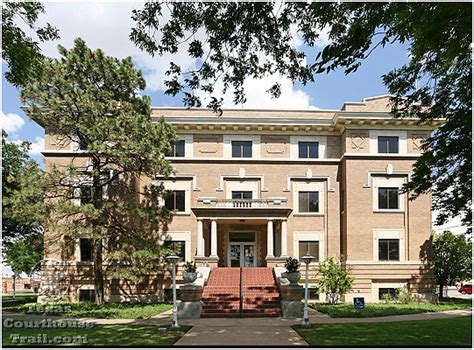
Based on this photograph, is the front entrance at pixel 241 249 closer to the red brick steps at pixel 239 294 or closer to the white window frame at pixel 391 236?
the red brick steps at pixel 239 294

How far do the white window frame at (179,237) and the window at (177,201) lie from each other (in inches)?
62.6

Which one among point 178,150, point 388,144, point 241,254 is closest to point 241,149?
point 178,150

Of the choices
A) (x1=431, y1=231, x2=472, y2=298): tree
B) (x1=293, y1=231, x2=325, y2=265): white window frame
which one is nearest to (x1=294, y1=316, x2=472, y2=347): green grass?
(x1=293, y1=231, x2=325, y2=265): white window frame

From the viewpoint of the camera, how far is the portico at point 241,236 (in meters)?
28.0

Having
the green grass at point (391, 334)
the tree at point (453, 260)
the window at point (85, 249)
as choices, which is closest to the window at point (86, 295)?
the window at point (85, 249)

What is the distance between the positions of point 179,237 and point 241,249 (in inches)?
165

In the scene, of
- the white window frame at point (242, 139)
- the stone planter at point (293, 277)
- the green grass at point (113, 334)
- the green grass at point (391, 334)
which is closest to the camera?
the green grass at point (391, 334)

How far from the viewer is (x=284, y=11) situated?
324 inches

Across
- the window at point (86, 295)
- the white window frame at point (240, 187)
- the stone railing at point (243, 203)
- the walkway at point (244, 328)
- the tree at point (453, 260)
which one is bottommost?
the window at point (86, 295)

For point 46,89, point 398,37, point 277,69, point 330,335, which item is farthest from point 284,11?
point 46,89

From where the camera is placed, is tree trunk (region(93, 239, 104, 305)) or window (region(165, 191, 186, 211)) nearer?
tree trunk (region(93, 239, 104, 305))

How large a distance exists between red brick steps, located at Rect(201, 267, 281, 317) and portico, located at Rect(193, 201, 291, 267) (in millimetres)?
1633

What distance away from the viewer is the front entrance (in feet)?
98.5

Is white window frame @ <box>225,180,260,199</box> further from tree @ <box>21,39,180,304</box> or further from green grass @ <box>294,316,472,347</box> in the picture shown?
green grass @ <box>294,316,472,347</box>
